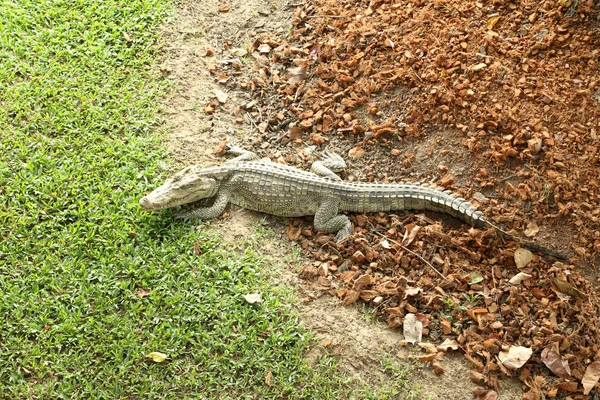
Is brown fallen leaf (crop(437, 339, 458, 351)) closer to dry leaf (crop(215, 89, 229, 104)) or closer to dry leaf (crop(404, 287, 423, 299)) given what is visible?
dry leaf (crop(404, 287, 423, 299))

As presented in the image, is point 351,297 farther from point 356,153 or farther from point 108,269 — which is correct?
point 108,269

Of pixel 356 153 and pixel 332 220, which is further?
pixel 356 153

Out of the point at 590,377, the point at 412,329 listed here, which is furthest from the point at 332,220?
the point at 590,377

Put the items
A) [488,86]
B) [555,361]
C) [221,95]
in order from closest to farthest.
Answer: [555,361] → [488,86] → [221,95]

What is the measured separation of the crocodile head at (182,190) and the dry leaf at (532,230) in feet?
10.6

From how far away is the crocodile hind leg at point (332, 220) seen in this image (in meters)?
6.12

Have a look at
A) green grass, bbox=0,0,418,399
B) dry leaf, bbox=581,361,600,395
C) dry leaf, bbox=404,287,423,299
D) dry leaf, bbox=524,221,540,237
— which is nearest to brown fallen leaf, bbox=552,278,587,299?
dry leaf, bbox=524,221,540,237

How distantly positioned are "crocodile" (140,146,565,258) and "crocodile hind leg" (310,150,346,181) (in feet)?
0.04

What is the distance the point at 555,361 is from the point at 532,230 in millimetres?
1288

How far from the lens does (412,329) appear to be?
5305 millimetres

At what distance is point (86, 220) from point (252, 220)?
5.59ft

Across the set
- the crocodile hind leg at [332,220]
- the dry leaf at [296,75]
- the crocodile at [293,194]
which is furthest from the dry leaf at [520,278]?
the dry leaf at [296,75]

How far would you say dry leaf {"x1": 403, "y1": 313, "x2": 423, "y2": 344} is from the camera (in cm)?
525

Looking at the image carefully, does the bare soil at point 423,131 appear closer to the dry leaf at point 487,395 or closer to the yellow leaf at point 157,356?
the dry leaf at point 487,395
